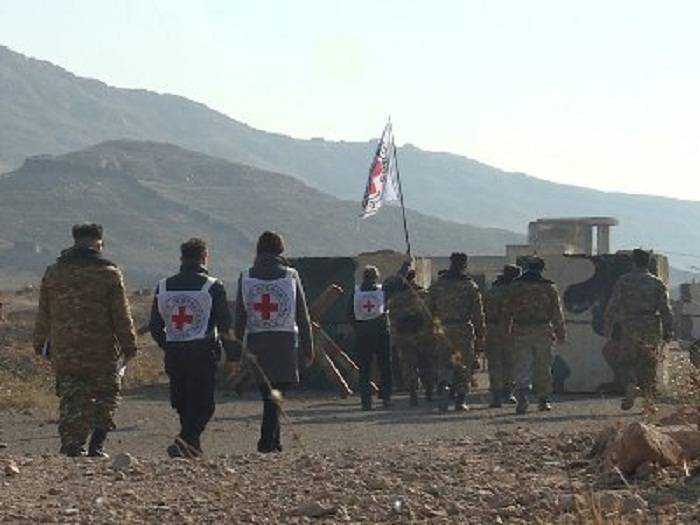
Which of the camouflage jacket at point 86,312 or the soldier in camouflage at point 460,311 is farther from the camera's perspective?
the soldier in camouflage at point 460,311

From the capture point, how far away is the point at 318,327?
22.0m

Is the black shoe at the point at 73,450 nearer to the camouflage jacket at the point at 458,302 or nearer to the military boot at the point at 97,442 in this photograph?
the military boot at the point at 97,442

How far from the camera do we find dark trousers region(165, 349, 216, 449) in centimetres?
1132

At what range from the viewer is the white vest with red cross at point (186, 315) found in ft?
37.0

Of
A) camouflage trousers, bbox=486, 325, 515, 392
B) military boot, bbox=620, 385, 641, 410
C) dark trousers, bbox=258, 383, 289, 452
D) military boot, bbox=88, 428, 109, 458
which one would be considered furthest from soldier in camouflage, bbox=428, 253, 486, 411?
military boot, bbox=88, 428, 109, 458

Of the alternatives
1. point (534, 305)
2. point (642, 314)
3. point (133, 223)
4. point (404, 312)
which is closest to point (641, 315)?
point (642, 314)

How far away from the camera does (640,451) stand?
9297 millimetres

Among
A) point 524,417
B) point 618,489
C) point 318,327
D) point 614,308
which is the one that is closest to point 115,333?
point 618,489

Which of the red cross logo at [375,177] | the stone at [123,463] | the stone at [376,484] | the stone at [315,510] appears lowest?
the stone at [315,510]

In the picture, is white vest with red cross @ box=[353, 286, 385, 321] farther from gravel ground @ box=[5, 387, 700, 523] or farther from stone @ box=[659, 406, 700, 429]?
stone @ box=[659, 406, 700, 429]

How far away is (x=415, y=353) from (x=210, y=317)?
821cm

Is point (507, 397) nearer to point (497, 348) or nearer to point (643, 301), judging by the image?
point (497, 348)

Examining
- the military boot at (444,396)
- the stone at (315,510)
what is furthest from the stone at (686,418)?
the military boot at (444,396)

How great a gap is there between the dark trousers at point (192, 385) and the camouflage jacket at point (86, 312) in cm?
33
